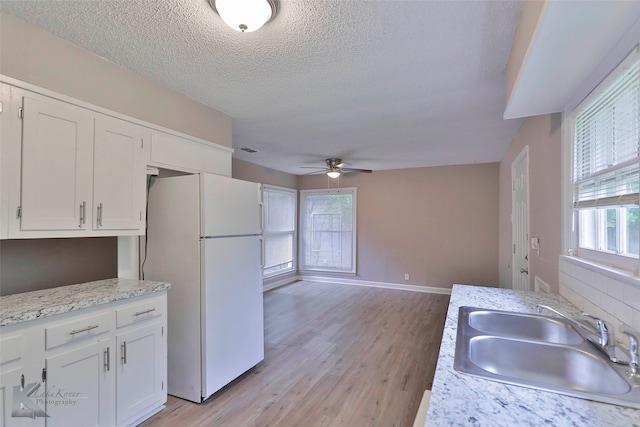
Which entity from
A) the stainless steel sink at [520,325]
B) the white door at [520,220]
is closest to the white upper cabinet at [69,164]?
the stainless steel sink at [520,325]

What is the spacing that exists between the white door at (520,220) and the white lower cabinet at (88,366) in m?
3.24

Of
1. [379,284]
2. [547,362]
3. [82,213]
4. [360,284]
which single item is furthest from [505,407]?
[360,284]

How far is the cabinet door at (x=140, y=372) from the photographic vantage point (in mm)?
1875

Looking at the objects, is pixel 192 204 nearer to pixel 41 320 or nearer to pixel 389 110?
pixel 41 320

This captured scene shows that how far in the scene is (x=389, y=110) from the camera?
288 cm

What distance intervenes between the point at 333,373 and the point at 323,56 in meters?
2.60

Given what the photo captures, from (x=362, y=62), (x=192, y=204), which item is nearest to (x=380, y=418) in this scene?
(x=192, y=204)

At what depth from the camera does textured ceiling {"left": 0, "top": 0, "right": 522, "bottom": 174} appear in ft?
5.14

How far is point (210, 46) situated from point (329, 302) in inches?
165

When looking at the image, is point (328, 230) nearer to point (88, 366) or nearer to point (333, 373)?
point (333, 373)

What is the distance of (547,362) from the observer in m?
1.23

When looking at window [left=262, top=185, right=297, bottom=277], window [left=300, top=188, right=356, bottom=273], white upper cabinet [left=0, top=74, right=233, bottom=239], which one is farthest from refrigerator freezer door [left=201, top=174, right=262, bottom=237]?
window [left=300, top=188, right=356, bottom=273]

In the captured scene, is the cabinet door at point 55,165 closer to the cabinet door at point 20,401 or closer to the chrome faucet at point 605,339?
the cabinet door at point 20,401

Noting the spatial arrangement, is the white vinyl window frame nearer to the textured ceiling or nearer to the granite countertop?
the textured ceiling
